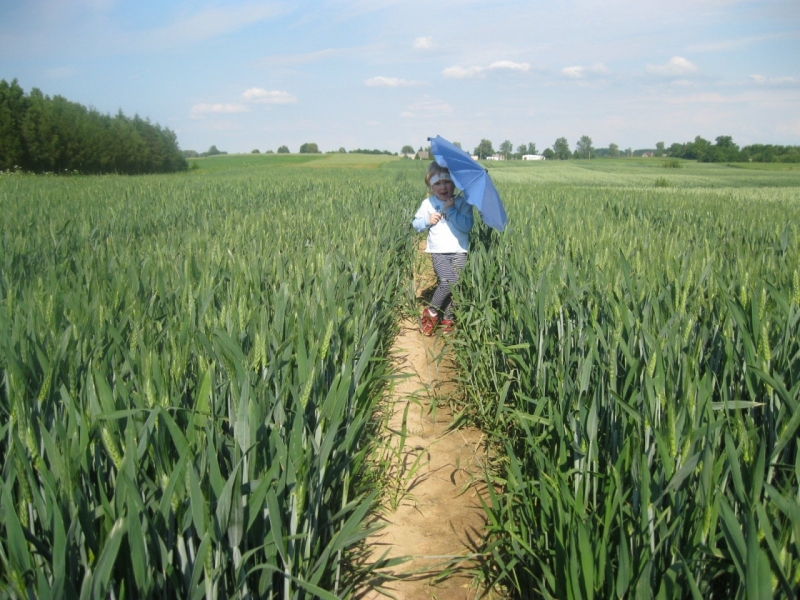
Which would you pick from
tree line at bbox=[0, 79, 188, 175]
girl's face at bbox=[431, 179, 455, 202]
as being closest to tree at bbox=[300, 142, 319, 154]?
tree line at bbox=[0, 79, 188, 175]

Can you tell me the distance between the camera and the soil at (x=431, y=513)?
2.13m

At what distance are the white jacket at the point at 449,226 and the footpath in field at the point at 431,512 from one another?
70.6 inches

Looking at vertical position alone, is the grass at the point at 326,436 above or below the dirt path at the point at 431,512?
above

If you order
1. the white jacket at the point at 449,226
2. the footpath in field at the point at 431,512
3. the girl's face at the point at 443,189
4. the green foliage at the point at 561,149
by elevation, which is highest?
the green foliage at the point at 561,149

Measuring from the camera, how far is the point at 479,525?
2551 millimetres

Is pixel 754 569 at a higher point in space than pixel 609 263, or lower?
lower

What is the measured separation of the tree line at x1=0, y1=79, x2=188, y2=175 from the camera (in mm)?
30078

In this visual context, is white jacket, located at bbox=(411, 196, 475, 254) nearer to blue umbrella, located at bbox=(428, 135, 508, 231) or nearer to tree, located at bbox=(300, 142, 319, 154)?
blue umbrella, located at bbox=(428, 135, 508, 231)

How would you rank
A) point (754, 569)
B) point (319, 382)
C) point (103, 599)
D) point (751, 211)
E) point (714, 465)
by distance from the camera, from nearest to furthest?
point (754, 569), point (103, 599), point (714, 465), point (319, 382), point (751, 211)

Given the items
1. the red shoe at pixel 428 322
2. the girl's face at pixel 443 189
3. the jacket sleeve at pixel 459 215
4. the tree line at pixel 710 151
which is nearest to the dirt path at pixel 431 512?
the red shoe at pixel 428 322

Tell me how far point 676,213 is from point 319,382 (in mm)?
7487

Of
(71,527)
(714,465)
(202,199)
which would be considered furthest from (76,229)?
(714,465)

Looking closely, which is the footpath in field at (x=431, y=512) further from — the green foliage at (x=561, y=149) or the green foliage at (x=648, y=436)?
the green foliage at (x=561, y=149)

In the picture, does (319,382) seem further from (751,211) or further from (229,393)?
(751,211)
